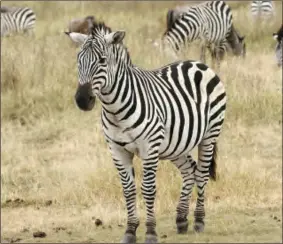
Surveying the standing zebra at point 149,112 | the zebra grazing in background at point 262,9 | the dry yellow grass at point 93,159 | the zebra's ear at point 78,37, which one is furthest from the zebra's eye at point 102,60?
the zebra grazing in background at point 262,9

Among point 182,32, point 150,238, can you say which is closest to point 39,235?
point 150,238

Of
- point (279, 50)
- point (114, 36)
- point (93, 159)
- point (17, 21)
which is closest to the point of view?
point (114, 36)

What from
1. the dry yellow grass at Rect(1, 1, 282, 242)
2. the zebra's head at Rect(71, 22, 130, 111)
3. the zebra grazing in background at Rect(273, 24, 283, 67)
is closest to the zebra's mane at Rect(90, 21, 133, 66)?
the zebra's head at Rect(71, 22, 130, 111)

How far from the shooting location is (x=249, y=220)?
6.43 metres

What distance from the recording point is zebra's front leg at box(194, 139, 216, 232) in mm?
6113

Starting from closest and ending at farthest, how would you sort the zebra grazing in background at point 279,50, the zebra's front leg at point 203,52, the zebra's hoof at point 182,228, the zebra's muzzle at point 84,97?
the zebra's muzzle at point 84,97 → the zebra's hoof at point 182,228 → the zebra's front leg at point 203,52 → the zebra grazing in background at point 279,50

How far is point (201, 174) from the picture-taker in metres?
6.18

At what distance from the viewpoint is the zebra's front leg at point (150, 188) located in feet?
17.5

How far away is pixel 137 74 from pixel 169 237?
1.29m

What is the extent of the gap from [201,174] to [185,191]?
0.61 ft

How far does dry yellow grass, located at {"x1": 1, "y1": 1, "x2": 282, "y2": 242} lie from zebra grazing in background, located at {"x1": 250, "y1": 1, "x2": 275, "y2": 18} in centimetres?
425

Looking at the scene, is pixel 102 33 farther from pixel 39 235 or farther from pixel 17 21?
pixel 17 21

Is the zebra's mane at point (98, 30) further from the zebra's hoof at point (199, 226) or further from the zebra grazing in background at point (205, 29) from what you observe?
the zebra grazing in background at point (205, 29)

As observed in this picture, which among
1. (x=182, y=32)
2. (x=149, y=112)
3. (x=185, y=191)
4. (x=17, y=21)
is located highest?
(x=17, y=21)
